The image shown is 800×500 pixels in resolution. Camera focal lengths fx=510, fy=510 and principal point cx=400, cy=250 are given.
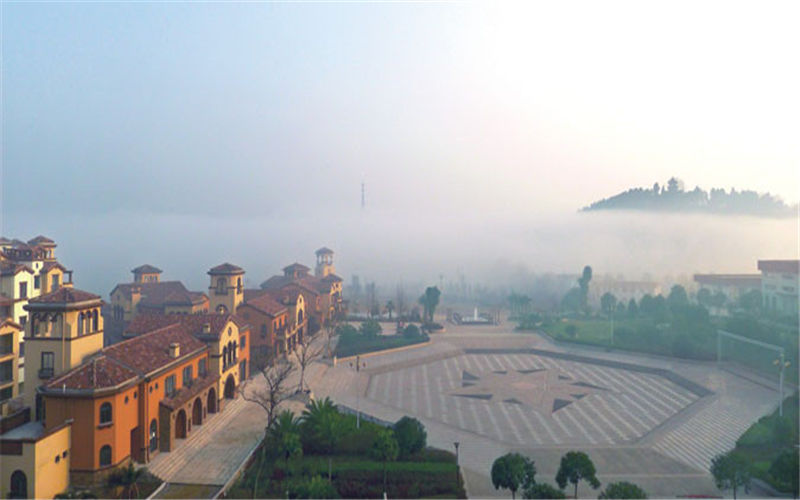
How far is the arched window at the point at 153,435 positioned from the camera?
17.4 meters

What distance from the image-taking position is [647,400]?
83.3 feet

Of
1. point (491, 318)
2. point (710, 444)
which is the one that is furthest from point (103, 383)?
point (491, 318)

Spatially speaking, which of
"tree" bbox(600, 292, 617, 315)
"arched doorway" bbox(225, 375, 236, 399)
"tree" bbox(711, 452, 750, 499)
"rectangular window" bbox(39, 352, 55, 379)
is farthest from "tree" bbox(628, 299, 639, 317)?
"rectangular window" bbox(39, 352, 55, 379)

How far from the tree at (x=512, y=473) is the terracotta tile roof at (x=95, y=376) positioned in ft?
38.2

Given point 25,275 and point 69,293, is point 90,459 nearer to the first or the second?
point 69,293

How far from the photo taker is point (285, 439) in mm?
16875

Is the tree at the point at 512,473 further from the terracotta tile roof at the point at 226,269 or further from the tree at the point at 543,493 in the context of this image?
the terracotta tile roof at the point at 226,269

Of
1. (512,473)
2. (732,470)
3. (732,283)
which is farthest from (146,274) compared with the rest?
(732,283)

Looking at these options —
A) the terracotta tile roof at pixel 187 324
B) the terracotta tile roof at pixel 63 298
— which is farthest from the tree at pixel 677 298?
the terracotta tile roof at pixel 63 298

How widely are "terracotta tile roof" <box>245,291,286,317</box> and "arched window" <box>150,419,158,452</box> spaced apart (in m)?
13.9

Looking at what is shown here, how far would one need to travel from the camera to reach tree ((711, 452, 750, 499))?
1488cm

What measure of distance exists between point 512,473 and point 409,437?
4.10 meters

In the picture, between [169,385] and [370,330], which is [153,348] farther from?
[370,330]

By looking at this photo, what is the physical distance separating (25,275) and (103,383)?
1538 cm
